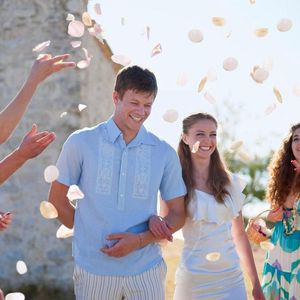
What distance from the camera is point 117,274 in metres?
2.96

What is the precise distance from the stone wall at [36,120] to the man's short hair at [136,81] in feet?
14.1

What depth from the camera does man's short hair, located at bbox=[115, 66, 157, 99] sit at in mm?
3057

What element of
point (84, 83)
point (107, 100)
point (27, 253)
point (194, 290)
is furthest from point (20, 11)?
point (194, 290)

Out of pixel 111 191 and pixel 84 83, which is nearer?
pixel 111 191

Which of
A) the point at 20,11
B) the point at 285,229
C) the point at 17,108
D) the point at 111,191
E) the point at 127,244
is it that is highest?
the point at 20,11

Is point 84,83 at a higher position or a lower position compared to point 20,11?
lower

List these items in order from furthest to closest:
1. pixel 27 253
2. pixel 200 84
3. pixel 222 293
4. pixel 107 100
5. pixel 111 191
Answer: pixel 107 100, pixel 27 253, pixel 200 84, pixel 222 293, pixel 111 191

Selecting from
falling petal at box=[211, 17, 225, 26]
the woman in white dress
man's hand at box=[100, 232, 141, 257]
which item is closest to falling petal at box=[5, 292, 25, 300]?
man's hand at box=[100, 232, 141, 257]

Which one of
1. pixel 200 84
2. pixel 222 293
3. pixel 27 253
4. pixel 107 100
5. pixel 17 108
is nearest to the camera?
pixel 17 108

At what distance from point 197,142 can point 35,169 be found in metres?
3.81

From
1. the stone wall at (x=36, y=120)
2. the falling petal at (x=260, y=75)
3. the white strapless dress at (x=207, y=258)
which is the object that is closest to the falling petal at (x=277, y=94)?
the falling petal at (x=260, y=75)

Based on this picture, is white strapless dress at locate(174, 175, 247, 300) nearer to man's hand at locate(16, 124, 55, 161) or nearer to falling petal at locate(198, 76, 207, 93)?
falling petal at locate(198, 76, 207, 93)

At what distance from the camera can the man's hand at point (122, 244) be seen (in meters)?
2.91

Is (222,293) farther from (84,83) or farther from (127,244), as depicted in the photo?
(84,83)
